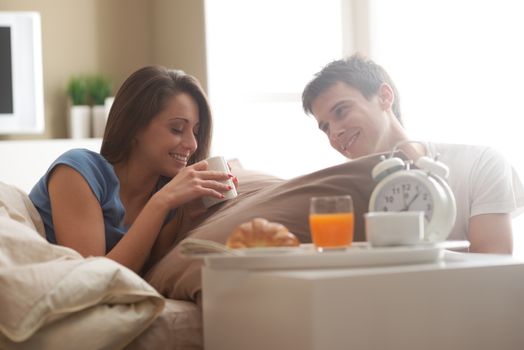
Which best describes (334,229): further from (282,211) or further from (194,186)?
(194,186)

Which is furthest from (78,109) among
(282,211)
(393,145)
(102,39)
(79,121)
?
(282,211)

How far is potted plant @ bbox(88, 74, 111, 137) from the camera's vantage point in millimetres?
5406

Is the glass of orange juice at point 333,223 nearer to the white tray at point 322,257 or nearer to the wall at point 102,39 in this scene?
the white tray at point 322,257

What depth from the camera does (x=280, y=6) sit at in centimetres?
500

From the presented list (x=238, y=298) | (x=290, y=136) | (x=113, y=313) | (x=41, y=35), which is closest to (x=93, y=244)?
(x=113, y=313)

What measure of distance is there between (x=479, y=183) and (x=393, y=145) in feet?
1.12

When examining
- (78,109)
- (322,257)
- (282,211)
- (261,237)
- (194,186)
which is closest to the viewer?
(322,257)

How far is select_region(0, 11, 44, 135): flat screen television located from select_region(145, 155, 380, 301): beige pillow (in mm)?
3365

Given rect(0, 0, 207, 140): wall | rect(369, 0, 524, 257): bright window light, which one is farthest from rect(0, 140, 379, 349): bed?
rect(0, 0, 207, 140): wall

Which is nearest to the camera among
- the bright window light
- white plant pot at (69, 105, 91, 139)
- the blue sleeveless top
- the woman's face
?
the blue sleeveless top

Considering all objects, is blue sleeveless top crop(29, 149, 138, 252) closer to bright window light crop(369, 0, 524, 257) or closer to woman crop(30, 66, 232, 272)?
woman crop(30, 66, 232, 272)

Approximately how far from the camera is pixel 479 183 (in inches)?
91.1

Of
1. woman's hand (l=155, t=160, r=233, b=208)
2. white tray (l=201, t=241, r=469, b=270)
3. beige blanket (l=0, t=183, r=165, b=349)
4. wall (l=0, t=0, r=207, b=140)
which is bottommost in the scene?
beige blanket (l=0, t=183, r=165, b=349)

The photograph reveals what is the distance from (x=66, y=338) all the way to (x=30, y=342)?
6 cm
